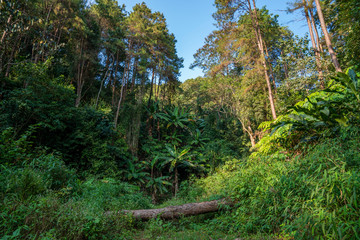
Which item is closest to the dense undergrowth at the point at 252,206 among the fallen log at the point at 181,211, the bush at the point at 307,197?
the bush at the point at 307,197

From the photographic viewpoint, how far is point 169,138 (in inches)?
500

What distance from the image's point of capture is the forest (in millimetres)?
2648

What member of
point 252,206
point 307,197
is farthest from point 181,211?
point 307,197

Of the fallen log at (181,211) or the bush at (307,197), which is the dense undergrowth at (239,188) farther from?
the fallen log at (181,211)

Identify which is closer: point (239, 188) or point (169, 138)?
point (239, 188)

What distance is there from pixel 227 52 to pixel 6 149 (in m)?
12.0

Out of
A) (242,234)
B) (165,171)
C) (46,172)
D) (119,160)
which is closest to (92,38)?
(119,160)

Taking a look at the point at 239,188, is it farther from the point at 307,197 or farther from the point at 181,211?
the point at 307,197

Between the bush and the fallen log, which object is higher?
the bush

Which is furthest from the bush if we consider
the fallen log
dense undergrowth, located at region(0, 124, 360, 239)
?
the fallen log

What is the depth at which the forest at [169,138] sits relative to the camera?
265 centimetres

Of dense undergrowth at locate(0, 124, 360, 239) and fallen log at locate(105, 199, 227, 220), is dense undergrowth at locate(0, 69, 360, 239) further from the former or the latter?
fallen log at locate(105, 199, 227, 220)

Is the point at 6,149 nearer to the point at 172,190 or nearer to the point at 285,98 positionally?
the point at 172,190

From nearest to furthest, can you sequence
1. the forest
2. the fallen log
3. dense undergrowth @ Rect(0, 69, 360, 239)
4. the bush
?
the bush
dense undergrowth @ Rect(0, 69, 360, 239)
the forest
the fallen log
